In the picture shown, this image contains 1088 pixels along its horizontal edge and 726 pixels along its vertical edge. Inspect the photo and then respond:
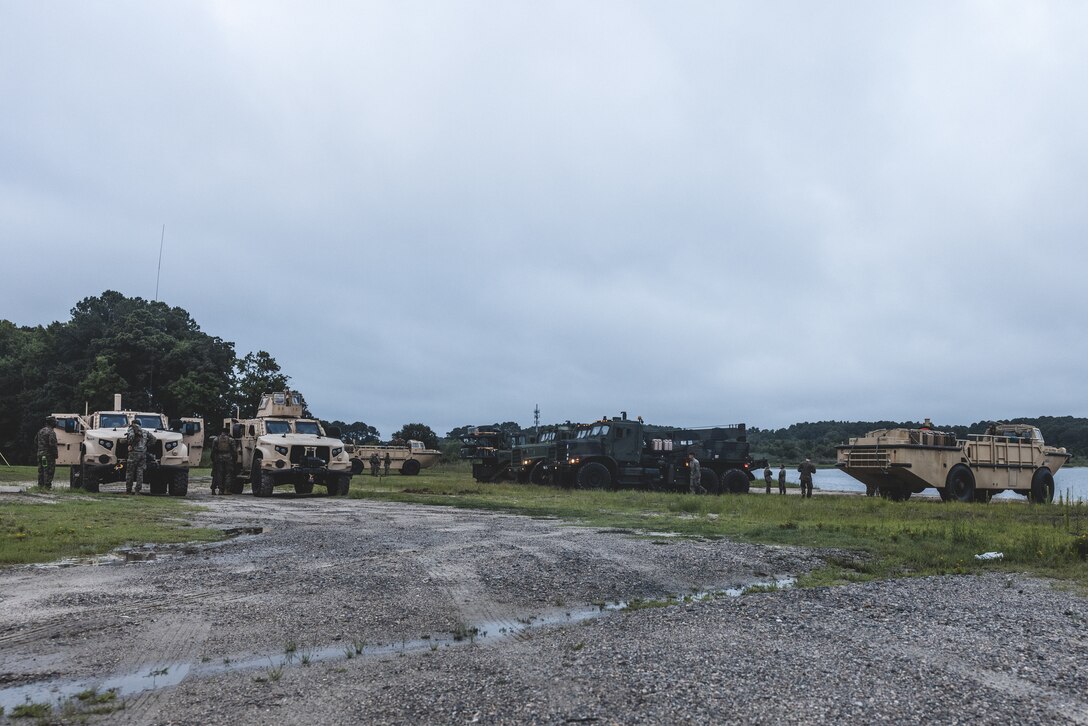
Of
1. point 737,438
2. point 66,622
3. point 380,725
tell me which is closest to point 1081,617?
point 380,725

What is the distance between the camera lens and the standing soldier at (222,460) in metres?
23.0

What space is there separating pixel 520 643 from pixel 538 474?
25.7 metres

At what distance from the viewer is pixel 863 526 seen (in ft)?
48.0

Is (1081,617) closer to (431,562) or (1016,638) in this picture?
(1016,638)

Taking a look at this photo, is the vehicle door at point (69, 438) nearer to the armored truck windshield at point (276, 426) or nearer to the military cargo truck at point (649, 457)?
the armored truck windshield at point (276, 426)

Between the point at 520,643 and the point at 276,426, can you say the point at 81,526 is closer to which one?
the point at 520,643

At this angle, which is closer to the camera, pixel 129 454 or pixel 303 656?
pixel 303 656

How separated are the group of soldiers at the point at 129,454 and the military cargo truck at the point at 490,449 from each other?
1680cm

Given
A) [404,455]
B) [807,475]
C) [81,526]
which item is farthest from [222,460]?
[404,455]

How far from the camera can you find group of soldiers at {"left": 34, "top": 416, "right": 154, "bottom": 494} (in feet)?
64.8

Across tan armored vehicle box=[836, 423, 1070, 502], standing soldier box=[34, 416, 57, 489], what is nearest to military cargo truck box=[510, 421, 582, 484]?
tan armored vehicle box=[836, 423, 1070, 502]

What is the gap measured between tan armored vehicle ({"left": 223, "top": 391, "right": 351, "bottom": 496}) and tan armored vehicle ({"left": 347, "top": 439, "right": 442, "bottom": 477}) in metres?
18.8

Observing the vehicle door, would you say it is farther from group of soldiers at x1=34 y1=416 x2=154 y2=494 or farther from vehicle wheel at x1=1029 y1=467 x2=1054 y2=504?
vehicle wheel at x1=1029 y1=467 x2=1054 y2=504

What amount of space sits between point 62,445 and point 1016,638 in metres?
25.2
